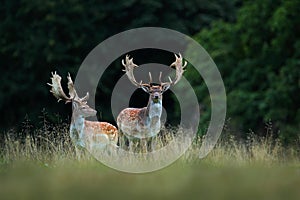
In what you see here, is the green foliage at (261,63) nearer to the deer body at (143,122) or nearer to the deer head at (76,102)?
the deer body at (143,122)

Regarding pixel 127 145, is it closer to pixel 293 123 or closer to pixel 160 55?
pixel 293 123

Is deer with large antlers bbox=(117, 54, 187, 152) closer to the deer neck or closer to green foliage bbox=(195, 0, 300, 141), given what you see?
the deer neck

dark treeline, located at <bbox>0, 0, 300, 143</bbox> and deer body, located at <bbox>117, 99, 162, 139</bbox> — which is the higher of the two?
dark treeline, located at <bbox>0, 0, 300, 143</bbox>

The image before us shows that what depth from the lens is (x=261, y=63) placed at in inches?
805

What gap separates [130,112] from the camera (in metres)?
11.6

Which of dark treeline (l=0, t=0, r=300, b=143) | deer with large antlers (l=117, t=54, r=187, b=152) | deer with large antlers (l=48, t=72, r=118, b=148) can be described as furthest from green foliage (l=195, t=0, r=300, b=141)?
deer with large antlers (l=48, t=72, r=118, b=148)

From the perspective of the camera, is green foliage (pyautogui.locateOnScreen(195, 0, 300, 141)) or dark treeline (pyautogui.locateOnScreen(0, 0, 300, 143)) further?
dark treeline (pyautogui.locateOnScreen(0, 0, 300, 143))

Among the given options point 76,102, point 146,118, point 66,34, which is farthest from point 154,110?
point 66,34

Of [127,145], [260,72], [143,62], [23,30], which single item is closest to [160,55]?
[143,62]

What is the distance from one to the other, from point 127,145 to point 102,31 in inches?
551

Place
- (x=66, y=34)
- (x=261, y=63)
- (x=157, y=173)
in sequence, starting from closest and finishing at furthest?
(x=157, y=173) → (x=261, y=63) → (x=66, y=34)

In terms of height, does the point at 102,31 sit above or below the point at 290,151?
above

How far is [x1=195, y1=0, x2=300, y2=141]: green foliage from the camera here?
755 inches

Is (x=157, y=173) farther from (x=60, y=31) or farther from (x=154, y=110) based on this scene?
(x=60, y=31)
